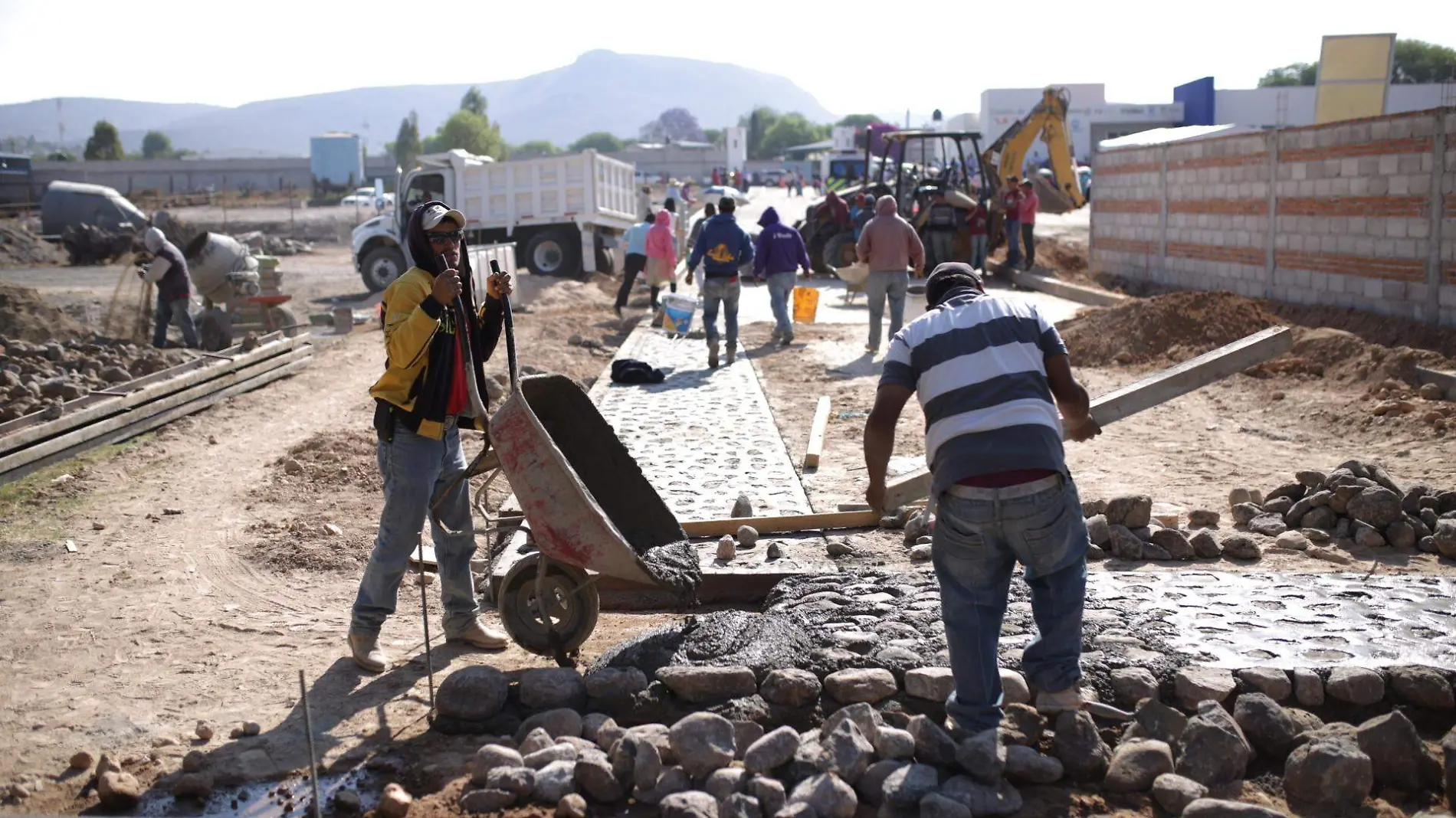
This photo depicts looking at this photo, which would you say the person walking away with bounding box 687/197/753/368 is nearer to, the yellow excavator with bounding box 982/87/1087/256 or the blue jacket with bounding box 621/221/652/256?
the blue jacket with bounding box 621/221/652/256

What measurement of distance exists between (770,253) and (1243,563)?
906cm

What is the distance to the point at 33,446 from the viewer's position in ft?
29.0

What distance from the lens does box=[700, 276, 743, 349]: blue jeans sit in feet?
42.3

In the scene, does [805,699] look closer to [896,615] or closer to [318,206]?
[896,615]

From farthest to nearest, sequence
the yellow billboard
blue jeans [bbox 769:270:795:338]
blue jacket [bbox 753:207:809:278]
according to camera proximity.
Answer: the yellow billboard < blue jeans [bbox 769:270:795:338] < blue jacket [bbox 753:207:809:278]

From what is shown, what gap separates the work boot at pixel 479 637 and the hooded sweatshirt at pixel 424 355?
0.92 metres

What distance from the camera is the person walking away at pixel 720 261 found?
12727 mm

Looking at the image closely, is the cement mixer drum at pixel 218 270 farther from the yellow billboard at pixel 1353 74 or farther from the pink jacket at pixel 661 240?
the yellow billboard at pixel 1353 74

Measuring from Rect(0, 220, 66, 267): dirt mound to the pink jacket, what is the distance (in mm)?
23182

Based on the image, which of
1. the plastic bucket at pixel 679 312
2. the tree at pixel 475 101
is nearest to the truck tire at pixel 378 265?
the plastic bucket at pixel 679 312

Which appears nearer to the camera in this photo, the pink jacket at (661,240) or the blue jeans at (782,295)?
the blue jeans at (782,295)

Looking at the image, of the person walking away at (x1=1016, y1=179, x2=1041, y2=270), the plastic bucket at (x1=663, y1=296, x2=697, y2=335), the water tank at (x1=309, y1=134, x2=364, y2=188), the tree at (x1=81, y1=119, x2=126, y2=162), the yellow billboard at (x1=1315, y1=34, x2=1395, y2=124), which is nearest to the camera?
the plastic bucket at (x1=663, y1=296, x2=697, y2=335)

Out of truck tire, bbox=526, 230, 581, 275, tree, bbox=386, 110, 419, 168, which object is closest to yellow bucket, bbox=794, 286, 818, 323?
truck tire, bbox=526, 230, 581, 275

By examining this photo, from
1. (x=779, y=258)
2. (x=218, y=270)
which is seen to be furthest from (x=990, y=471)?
(x=218, y=270)
